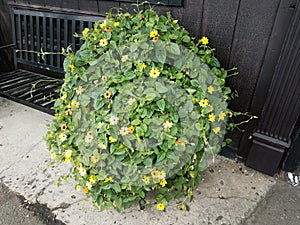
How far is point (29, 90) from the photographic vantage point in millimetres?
2123

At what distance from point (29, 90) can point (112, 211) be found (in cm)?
128

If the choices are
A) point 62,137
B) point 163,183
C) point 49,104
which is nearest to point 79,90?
point 62,137

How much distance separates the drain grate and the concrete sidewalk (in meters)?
0.25

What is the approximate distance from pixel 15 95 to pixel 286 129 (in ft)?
6.28

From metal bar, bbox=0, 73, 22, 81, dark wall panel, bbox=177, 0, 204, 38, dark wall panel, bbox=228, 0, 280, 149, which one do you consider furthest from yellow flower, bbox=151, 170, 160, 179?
metal bar, bbox=0, 73, 22, 81

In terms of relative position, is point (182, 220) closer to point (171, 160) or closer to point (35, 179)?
point (171, 160)

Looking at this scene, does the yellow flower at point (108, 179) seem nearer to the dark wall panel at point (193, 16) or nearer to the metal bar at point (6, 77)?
the dark wall panel at point (193, 16)

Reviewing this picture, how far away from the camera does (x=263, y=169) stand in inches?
66.1

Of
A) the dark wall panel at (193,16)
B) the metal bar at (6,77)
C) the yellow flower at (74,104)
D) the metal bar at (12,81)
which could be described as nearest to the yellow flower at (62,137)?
the yellow flower at (74,104)

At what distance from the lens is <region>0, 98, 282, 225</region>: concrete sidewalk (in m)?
1.37

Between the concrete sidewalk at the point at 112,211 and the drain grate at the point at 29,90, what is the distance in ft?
0.82

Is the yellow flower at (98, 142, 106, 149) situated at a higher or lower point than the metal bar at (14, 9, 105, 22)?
lower

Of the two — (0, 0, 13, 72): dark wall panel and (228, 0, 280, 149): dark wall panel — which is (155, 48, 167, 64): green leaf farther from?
(0, 0, 13, 72): dark wall panel

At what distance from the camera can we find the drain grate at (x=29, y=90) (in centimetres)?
195
